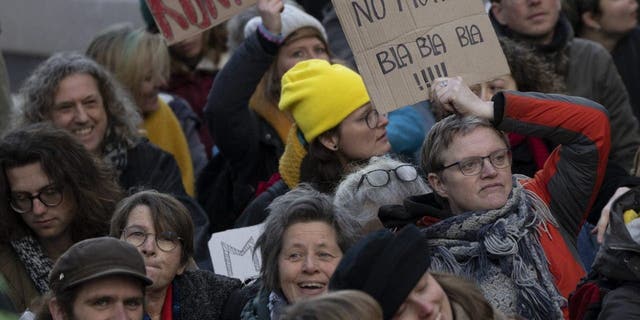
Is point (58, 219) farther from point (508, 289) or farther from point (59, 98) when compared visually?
point (508, 289)

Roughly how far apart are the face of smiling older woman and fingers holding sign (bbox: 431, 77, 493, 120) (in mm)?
693

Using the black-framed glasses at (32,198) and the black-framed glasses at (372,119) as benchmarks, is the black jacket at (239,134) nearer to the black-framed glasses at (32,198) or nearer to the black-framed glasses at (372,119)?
the black-framed glasses at (372,119)

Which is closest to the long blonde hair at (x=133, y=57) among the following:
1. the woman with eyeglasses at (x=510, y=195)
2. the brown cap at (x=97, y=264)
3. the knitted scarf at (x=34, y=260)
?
Result: the knitted scarf at (x=34, y=260)

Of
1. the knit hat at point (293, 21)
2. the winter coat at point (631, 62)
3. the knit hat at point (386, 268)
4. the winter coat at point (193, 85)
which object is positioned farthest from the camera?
the winter coat at point (193, 85)

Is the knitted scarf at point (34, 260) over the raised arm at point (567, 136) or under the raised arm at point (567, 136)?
over

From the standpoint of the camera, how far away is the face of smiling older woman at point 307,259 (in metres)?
5.92

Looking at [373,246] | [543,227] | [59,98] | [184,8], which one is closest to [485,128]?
[543,227]

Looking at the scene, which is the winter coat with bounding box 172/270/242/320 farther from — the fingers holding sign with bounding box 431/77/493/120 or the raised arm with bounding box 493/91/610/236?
the raised arm with bounding box 493/91/610/236

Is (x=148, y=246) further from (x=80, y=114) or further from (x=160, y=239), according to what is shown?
(x=80, y=114)

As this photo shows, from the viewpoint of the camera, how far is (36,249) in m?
6.95

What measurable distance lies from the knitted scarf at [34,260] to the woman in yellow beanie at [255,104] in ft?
4.06

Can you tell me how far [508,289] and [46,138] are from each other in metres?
2.34

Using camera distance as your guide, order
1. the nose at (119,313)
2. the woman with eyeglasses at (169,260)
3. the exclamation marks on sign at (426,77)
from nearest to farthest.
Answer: the nose at (119,313), the woman with eyeglasses at (169,260), the exclamation marks on sign at (426,77)

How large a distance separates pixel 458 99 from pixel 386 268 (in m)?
1.49
